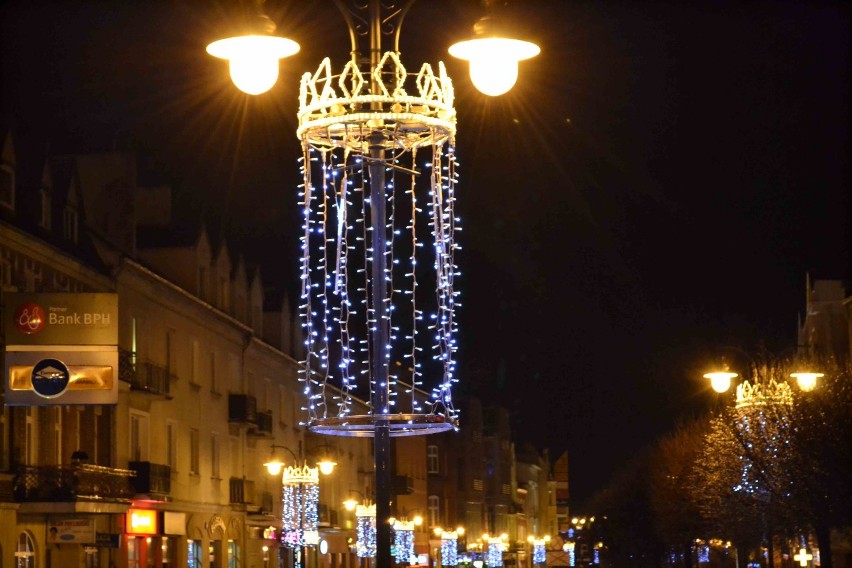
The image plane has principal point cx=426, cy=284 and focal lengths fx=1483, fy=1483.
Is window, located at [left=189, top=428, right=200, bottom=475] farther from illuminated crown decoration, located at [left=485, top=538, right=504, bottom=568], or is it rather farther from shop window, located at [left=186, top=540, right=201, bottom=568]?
illuminated crown decoration, located at [left=485, top=538, right=504, bottom=568]

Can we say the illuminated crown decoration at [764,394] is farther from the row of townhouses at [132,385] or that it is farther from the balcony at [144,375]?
the balcony at [144,375]

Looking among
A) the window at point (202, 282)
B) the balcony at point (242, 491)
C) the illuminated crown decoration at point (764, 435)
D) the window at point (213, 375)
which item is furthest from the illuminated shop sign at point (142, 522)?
the illuminated crown decoration at point (764, 435)

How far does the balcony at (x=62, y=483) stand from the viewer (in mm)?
36469

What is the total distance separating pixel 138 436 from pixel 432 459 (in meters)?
63.6

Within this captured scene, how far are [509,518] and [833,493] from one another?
344ft

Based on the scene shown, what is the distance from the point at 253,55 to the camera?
10.9 m

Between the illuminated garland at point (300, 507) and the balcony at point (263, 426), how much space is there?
904cm

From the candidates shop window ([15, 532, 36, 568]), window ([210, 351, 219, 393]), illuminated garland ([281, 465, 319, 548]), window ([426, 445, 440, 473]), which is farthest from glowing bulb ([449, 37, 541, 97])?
window ([426, 445, 440, 473])

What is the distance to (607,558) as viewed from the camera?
397 feet

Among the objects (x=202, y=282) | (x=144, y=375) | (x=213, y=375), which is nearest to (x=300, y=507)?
(x=144, y=375)

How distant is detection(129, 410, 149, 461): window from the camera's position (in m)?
43.8

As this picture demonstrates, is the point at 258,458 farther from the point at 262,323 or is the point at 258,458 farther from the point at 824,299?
the point at 824,299

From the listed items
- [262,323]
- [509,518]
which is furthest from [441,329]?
[509,518]

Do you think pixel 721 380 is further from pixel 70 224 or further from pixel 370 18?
pixel 370 18
